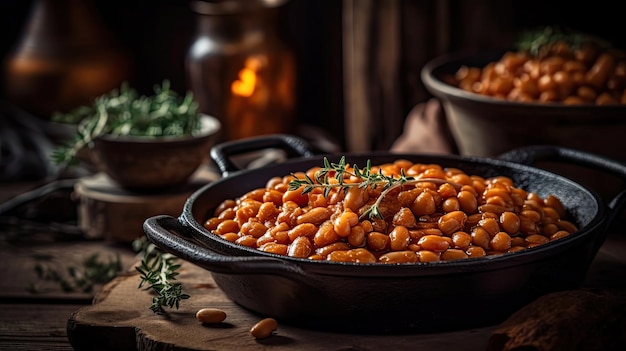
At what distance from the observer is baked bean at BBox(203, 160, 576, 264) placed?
59.1 inches

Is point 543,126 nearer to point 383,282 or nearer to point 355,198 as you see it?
point 355,198

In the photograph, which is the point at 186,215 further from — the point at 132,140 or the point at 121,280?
the point at 132,140

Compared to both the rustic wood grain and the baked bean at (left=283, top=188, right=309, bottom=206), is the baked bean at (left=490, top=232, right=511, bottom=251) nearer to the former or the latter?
the rustic wood grain

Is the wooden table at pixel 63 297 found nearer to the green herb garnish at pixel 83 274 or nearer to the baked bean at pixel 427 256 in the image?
the green herb garnish at pixel 83 274

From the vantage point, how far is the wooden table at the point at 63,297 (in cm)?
148

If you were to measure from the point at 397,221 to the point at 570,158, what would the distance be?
0.59 m

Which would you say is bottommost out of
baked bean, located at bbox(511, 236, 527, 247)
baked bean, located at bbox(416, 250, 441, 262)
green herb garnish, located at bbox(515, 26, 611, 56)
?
baked bean, located at bbox(511, 236, 527, 247)

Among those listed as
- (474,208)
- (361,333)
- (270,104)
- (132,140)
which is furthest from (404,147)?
(361,333)

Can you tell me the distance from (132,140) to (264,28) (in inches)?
38.8

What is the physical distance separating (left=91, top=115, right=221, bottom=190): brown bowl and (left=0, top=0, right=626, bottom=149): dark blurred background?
99 centimetres

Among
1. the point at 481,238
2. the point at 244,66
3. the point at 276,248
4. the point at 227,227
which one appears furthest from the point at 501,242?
the point at 244,66

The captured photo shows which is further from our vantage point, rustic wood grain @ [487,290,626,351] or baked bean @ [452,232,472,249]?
baked bean @ [452,232,472,249]

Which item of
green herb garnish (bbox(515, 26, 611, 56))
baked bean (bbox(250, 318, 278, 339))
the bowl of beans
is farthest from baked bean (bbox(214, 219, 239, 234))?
green herb garnish (bbox(515, 26, 611, 56))

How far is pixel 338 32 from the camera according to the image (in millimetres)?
3760
